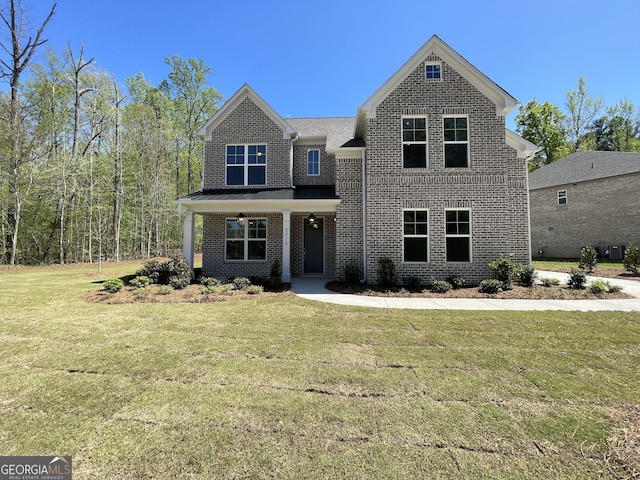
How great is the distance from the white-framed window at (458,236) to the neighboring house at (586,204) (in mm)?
18105

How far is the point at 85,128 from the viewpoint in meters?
21.0

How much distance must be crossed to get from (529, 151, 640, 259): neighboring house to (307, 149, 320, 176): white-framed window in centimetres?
2185

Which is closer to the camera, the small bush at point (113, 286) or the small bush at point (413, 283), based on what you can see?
the small bush at point (113, 286)

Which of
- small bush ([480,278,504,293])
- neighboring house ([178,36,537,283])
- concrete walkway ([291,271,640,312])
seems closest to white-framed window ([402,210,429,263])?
neighboring house ([178,36,537,283])

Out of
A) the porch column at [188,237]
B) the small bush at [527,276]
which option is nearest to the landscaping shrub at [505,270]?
the small bush at [527,276]

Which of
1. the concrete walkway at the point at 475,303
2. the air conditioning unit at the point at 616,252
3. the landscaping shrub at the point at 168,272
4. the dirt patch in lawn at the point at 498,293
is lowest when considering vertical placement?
the concrete walkway at the point at 475,303

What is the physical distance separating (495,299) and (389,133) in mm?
6434

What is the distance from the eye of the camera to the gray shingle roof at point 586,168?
20703mm

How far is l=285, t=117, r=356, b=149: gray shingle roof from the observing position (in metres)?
12.8

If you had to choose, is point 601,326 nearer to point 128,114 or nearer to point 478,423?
point 478,423

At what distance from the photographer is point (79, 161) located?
59.8 feet

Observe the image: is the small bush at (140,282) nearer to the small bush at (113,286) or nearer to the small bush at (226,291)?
the small bush at (113,286)

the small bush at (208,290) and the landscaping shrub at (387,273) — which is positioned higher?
the landscaping shrub at (387,273)

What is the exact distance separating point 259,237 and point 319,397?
10054 millimetres
